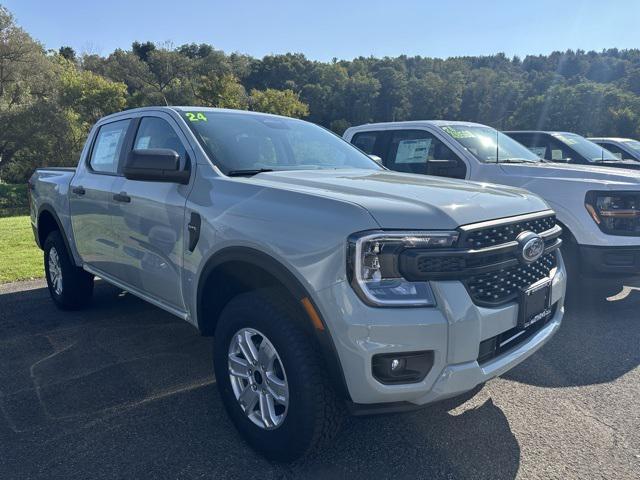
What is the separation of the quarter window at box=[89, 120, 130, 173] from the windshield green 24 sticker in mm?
878

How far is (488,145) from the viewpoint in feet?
20.1

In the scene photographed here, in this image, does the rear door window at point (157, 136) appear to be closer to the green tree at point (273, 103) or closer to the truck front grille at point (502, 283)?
the truck front grille at point (502, 283)

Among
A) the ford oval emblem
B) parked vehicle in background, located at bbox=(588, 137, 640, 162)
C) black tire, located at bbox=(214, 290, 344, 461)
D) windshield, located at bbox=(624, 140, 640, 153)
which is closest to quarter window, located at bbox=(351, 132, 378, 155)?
the ford oval emblem

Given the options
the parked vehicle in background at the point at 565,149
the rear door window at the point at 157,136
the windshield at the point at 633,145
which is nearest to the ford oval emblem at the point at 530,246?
Result: the rear door window at the point at 157,136

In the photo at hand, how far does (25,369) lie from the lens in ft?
12.5

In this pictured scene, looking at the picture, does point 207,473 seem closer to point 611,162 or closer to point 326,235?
point 326,235

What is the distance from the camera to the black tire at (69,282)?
16.4ft

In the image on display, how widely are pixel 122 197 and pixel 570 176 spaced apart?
426 centimetres

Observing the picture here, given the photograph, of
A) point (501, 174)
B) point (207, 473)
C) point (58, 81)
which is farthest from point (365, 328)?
point (58, 81)

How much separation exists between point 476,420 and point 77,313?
406 cm

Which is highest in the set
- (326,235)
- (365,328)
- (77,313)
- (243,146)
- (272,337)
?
(243,146)

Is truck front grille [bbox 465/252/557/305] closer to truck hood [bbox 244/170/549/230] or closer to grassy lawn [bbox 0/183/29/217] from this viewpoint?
truck hood [bbox 244/170/549/230]

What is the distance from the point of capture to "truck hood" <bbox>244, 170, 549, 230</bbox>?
7.43 feet

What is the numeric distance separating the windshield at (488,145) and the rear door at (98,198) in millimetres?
3818
